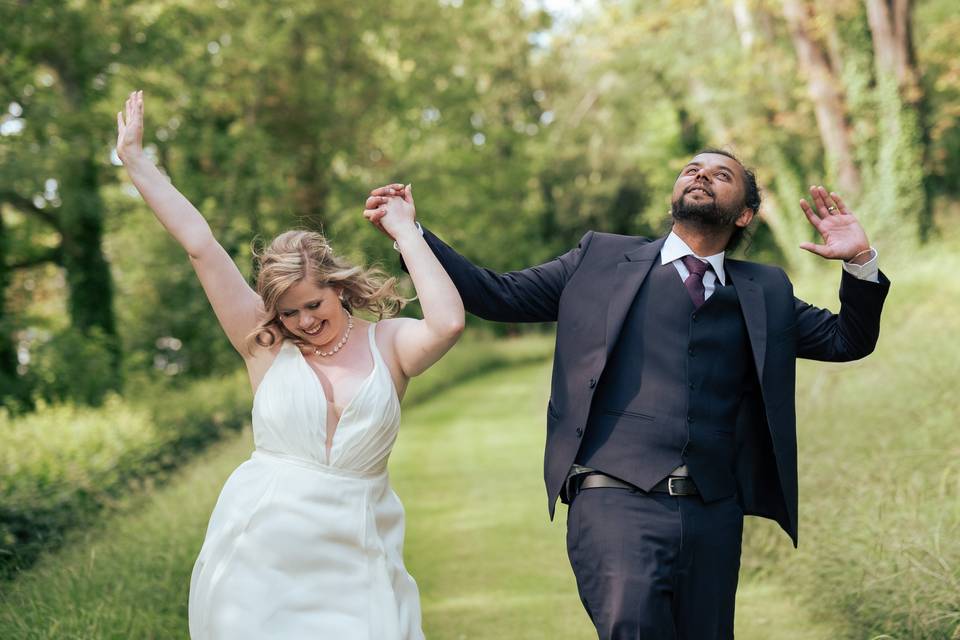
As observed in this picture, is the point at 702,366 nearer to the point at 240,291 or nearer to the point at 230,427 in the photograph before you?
the point at 240,291

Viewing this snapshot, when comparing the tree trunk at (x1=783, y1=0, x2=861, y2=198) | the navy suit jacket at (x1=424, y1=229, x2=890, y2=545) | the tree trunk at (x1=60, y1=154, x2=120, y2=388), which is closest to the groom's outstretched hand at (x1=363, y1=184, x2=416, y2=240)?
the navy suit jacket at (x1=424, y1=229, x2=890, y2=545)

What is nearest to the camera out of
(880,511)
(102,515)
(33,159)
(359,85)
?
(880,511)

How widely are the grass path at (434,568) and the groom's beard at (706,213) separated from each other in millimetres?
2786

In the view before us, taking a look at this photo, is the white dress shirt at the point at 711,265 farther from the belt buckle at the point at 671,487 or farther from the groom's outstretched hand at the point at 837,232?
the belt buckle at the point at 671,487

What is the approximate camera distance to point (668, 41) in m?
24.1

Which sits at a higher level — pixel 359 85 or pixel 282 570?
pixel 359 85

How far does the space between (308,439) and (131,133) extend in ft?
3.71

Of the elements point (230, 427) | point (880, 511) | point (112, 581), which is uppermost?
point (880, 511)

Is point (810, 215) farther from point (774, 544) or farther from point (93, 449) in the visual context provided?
point (93, 449)

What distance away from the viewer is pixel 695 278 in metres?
3.73

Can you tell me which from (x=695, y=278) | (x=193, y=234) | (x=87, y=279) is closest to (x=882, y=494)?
(x=695, y=278)

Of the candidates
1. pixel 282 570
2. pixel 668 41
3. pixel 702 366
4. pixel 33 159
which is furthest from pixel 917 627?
pixel 668 41

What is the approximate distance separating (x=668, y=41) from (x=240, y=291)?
21946 mm

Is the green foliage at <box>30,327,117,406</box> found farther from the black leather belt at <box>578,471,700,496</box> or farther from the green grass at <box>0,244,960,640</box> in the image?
the black leather belt at <box>578,471,700,496</box>
